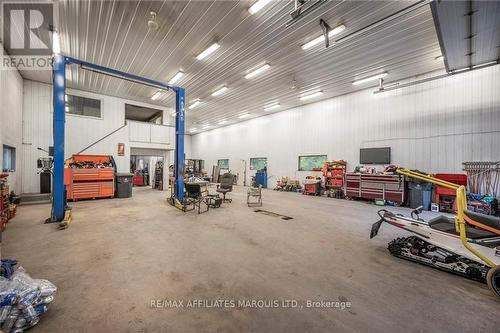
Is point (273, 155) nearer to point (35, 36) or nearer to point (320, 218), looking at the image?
point (320, 218)

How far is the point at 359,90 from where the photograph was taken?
8.15 metres

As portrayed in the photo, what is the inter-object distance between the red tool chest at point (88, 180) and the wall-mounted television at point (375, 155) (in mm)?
10095

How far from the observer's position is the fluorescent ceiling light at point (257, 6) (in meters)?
3.76

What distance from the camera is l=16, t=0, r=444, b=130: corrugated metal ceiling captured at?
3.97 metres

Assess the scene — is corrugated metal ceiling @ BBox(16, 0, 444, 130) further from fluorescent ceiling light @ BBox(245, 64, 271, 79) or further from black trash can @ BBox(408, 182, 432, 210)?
black trash can @ BBox(408, 182, 432, 210)

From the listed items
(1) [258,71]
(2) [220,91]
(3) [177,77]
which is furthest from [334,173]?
(3) [177,77]

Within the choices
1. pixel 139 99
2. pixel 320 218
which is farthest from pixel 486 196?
pixel 139 99

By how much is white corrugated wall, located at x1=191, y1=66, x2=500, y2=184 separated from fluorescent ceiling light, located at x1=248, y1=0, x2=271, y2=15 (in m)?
6.16

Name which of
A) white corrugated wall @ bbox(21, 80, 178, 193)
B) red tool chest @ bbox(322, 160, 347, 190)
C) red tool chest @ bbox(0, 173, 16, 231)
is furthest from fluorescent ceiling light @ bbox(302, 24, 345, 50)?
white corrugated wall @ bbox(21, 80, 178, 193)

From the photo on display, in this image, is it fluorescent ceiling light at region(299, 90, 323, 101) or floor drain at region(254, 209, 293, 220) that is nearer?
floor drain at region(254, 209, 293, 220)

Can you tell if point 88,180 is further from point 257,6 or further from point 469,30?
point 469,30

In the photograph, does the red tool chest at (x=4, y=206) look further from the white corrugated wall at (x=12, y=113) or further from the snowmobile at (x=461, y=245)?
the snowmobile at (x=461, y=245)

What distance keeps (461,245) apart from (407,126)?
20.3 feet

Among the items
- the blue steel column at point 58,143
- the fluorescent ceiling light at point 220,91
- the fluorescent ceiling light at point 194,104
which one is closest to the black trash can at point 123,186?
the blue steel column at point 58,143
